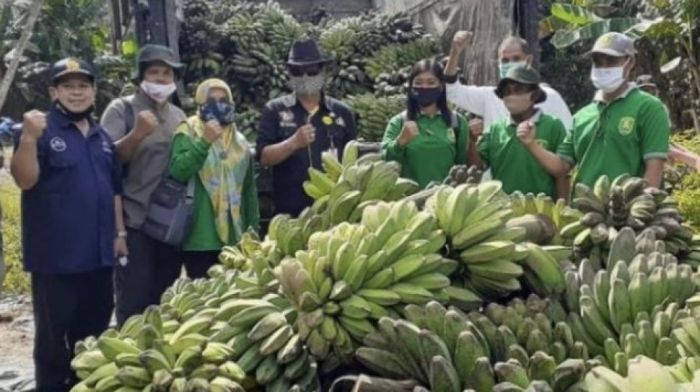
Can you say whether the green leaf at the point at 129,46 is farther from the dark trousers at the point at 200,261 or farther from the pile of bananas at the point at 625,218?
the pile of bananas at the point at 625,218

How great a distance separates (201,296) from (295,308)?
0.53m

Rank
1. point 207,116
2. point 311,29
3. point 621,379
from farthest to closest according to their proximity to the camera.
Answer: point 311,29, point 207,116, point 621,379

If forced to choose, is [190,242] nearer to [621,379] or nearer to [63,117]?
[63,117]

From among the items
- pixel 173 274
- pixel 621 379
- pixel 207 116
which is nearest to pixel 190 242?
pixel 173 274

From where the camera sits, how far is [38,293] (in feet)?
16.1

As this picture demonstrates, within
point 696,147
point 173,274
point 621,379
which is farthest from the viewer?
point 696,147

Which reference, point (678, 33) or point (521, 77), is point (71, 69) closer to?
point (521, 77)

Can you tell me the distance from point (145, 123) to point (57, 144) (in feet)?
1.40

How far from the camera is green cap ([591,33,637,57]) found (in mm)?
4738

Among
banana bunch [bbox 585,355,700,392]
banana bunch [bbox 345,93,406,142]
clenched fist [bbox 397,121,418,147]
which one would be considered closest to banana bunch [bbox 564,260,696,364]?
banana bunch [bbox 585,355,700,392]

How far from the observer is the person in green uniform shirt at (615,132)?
4590mm

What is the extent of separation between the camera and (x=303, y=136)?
5102mm

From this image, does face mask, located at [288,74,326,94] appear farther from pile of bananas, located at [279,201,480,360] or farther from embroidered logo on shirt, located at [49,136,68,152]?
pile of bananas, located at [279,201,480,360]

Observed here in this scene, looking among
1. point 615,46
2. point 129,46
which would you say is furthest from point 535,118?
point 129,46
